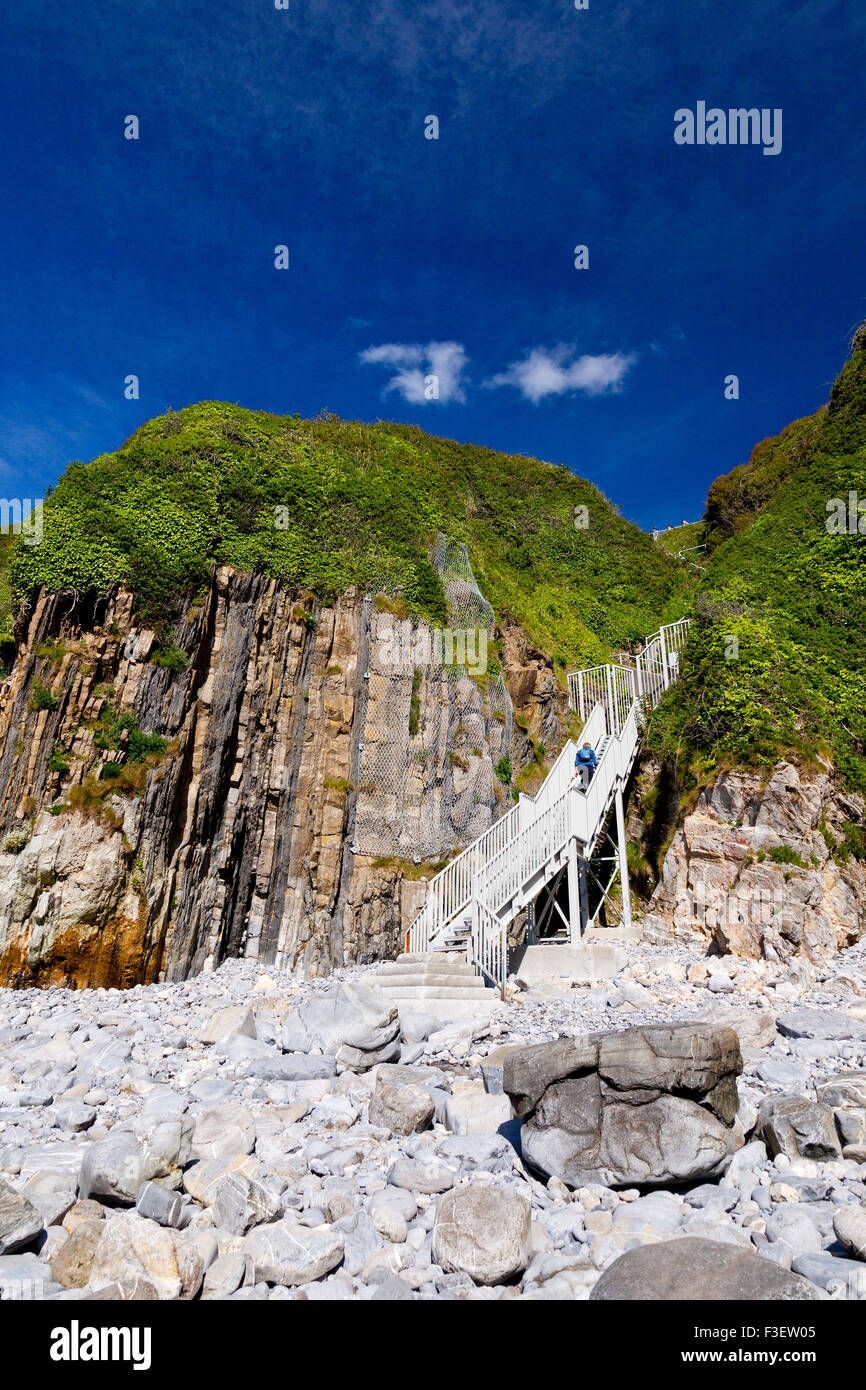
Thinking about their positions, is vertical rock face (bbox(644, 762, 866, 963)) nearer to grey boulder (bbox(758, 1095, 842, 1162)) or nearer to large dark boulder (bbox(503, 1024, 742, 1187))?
grey boulder (bbox(758, 1095, 842, 1162))

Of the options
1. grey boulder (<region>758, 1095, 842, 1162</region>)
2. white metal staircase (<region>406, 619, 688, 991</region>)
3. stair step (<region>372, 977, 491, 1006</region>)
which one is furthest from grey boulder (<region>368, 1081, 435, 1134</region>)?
white metal staircase (<region>406, 619, 688, 991</region>)

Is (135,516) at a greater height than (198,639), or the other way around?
(135,516)

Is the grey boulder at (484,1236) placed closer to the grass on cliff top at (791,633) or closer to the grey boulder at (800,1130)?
the grey boulder at (800,1130)

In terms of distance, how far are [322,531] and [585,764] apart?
8919 mm

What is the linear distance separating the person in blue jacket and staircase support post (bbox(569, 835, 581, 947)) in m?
1.86

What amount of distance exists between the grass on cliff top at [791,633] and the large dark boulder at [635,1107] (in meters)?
8.80

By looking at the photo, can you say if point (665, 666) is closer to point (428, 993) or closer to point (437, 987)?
point (437, 987)

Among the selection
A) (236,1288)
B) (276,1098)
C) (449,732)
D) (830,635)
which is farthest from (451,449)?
(236,1288)

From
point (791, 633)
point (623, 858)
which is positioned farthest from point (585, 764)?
point (791, 633)

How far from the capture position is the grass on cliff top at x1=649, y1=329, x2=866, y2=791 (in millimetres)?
12516

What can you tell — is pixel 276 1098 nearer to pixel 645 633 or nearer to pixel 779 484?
pixel 645 633

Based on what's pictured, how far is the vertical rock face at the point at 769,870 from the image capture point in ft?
33.9
